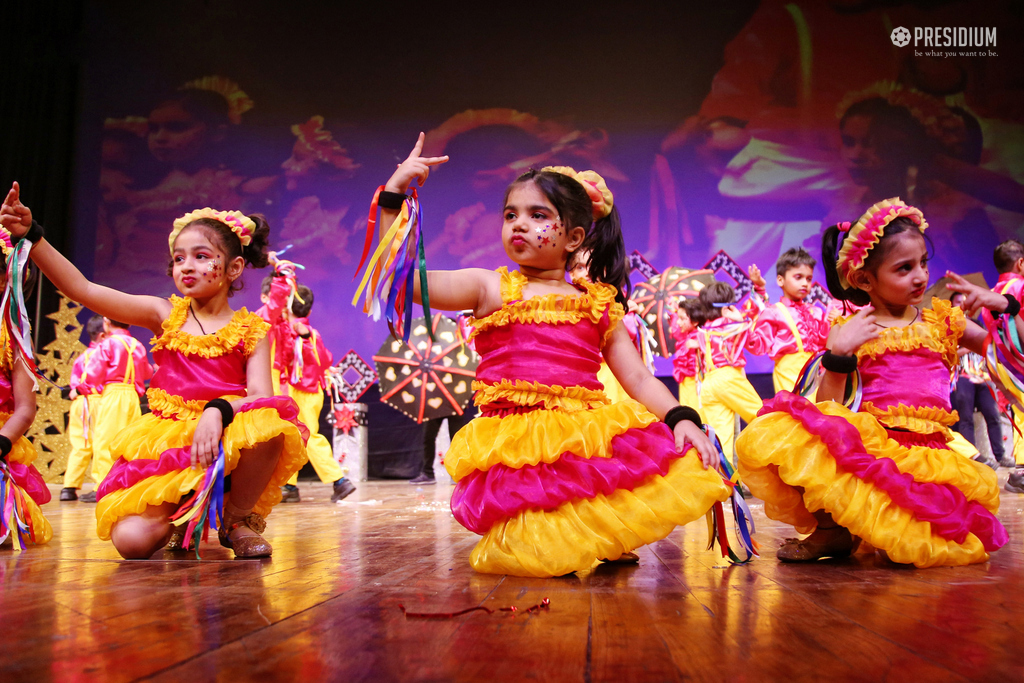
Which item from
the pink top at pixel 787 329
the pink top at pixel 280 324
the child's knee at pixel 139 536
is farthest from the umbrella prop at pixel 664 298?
the child's knee at pixel 139 536

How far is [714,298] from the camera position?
5953mm

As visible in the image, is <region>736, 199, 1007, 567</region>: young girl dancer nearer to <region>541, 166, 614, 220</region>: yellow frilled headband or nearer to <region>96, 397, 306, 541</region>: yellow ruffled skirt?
<region>541, 166, 614, 220</region>: yellow frilled headband

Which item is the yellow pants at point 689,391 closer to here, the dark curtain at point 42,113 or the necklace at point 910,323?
the necklace at point 910,323

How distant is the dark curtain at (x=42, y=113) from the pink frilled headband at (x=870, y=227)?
810 centimetres

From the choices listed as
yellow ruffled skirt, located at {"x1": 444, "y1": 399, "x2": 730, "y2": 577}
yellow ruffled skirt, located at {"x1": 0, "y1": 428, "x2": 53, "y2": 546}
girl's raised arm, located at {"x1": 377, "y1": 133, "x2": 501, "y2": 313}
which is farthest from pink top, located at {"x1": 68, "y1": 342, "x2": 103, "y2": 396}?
yellow ruffled skirt, located at {"x1": 444, "y1": 399, "x2": 730, "y2": 577}

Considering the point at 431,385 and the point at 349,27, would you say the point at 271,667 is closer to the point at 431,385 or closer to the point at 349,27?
the point at 431,385

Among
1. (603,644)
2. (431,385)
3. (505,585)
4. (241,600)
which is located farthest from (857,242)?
(431,385)

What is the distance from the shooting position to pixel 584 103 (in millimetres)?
8641

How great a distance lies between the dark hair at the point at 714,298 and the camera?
5.91 metres

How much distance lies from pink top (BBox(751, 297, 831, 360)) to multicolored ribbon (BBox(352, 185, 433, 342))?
405 centimetres

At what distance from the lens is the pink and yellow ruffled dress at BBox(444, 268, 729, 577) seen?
1.76 metres

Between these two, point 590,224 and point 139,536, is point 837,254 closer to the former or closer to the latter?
point 590,224

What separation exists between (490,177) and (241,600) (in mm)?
7611

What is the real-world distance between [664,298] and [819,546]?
193 inches
